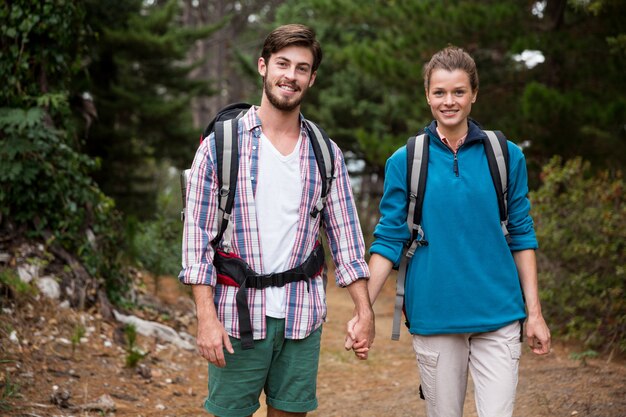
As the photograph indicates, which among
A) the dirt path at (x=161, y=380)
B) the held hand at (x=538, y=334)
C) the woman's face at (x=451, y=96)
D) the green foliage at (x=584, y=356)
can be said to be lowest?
the dirt path at (x=161, y=380)

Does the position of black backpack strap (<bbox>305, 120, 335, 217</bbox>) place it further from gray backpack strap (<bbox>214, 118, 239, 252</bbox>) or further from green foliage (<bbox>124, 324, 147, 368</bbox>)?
green foliage (<bbox>124, 324, 147, 368</bbox>)

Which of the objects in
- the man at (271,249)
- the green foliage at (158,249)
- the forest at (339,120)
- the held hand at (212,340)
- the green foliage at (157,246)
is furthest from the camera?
the green foliage at (158,249)

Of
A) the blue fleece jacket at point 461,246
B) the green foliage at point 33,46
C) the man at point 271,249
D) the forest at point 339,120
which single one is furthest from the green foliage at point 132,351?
the blue fleece jacket at point 461,246

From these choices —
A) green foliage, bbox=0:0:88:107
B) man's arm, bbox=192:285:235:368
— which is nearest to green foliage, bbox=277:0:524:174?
green foliage, bbox=0:0:88:107

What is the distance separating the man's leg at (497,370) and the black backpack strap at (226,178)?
1.14m

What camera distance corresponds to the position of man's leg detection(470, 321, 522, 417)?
9.72 feet

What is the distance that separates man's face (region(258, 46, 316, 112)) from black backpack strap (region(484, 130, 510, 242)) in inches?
32.7

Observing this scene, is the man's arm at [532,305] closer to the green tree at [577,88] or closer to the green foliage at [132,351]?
the green foliage at [132,351]

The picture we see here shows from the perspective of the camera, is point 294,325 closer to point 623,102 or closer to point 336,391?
point 336,391

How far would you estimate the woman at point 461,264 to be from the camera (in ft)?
9.81

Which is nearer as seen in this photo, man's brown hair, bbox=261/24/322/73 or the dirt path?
man's brown hair, bbox=261/24/322/73

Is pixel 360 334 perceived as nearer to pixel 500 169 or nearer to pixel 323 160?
pixel 323 160

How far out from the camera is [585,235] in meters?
7.01

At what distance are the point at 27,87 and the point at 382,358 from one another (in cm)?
429
